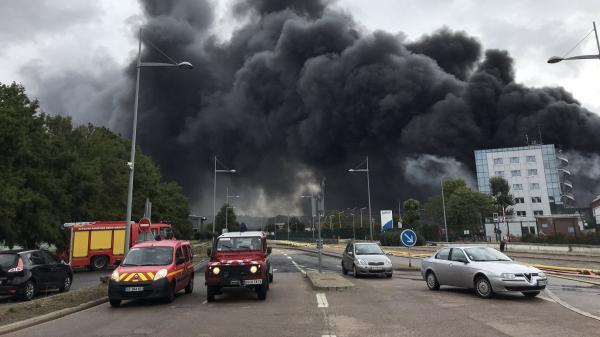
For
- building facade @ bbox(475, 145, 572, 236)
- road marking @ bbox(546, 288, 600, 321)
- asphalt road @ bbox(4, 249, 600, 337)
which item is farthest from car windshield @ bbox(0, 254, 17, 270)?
building facade @ bbox(475, 145, 572, 236)

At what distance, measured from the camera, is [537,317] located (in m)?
9.12

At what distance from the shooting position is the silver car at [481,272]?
11477 mm

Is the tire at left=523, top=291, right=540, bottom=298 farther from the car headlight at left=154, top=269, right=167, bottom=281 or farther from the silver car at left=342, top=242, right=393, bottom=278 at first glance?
the car headlight at left=154, top=269, right=167, bottom=281

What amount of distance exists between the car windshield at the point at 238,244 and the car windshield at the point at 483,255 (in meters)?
6.37

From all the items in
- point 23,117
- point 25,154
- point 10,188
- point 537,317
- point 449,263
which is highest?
point 23,117

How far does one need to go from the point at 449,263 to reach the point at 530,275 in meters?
2.50

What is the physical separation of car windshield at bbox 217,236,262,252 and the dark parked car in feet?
19.5

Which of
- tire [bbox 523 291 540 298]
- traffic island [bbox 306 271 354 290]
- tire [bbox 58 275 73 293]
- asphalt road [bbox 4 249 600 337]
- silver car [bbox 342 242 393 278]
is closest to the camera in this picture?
asphalt road [bbox 4 249 600 337]

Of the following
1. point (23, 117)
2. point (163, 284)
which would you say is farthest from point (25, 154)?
point (163, 284)

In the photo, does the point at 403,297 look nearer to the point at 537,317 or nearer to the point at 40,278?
the point at 537,317

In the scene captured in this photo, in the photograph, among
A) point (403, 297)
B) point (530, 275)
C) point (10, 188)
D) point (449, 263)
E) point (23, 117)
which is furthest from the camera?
point (23, 117)

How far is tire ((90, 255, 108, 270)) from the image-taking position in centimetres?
2786

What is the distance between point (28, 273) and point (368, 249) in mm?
13082

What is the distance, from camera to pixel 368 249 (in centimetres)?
1997
